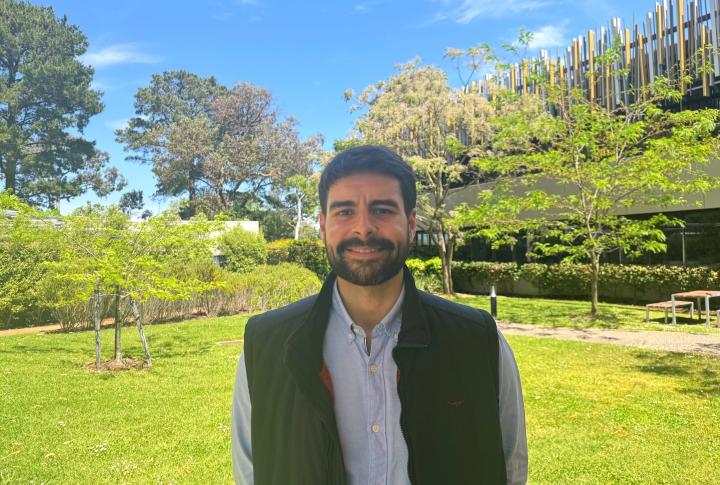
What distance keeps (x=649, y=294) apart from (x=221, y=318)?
1328 cm

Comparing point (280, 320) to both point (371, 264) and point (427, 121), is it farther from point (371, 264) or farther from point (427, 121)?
point (427, 121)

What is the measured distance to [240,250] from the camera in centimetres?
2383

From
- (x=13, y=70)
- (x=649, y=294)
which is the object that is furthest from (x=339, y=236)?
(x=13, y=70)

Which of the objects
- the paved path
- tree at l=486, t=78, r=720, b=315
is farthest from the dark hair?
tree at l=486, t=78, r=720, b=315

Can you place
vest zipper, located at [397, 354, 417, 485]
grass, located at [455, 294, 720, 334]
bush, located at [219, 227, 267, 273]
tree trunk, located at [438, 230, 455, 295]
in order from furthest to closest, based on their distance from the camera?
bush, located at [219, 227, 267, 273], tree trunk, located at [438, 230, 455, 295], grass, located at [455, 294, 720, 334], vest zipper, located at [397, 354, 417, 485]

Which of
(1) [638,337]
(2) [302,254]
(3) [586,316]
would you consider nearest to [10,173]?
(2) [302,254]

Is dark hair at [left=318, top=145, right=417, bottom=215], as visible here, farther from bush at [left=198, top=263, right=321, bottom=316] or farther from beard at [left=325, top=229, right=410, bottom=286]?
bush at [left=198, top=263, right=321, bottom=316]

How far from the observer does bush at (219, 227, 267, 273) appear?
77.4 ft

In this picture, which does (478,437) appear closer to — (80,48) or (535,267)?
(535,267)

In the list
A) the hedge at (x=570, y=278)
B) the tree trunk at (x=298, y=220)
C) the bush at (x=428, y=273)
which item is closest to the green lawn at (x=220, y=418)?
the hedge at (x=570, y=278)

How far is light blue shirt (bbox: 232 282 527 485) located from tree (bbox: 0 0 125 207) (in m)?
40.3

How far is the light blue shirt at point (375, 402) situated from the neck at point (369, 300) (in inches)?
0.9

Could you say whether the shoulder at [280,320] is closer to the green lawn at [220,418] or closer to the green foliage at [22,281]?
the green lawn at [220,418]

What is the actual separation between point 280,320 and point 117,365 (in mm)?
8208
